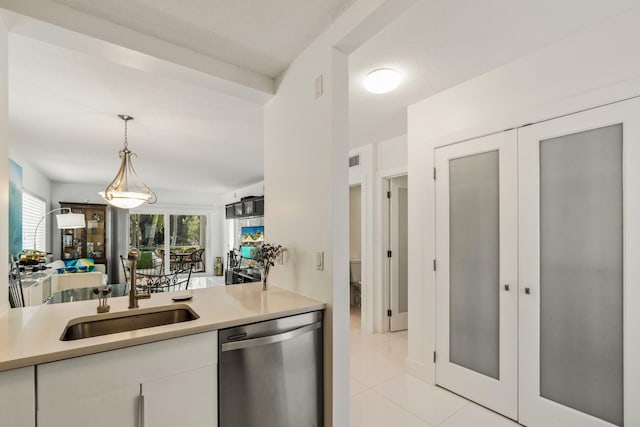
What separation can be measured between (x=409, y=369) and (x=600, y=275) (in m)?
1.74

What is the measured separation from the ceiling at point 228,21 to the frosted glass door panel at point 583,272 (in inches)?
66.1

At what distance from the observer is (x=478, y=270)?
2.38m

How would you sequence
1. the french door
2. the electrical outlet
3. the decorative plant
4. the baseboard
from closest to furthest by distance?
the french door → the electrical outlet → the decorative plant → the baseboard

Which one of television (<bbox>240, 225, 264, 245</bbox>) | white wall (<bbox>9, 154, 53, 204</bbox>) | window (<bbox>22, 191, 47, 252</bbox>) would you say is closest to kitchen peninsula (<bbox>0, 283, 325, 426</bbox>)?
white wall (<bbox>9, 154, 53, 204</bbox>)

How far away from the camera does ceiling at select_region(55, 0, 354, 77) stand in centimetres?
157

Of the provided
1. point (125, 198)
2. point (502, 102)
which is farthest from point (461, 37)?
point (125, 198)

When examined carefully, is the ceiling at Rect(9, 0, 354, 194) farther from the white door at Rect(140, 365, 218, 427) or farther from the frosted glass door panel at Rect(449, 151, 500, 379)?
the white door at Rect(140, 365, 218, 427)

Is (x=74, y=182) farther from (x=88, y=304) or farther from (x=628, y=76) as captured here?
(x=628, y=76)

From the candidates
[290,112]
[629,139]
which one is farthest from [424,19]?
[629,139]

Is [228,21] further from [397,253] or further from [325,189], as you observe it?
[397,253]

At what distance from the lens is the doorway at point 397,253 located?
3979mm

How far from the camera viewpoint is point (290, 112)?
6.94 ft

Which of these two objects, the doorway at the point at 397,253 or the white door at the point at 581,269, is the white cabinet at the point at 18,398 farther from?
the doorway at the point at 397,253

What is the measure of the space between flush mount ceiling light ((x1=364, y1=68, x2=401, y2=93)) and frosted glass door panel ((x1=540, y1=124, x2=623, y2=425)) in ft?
3.93
